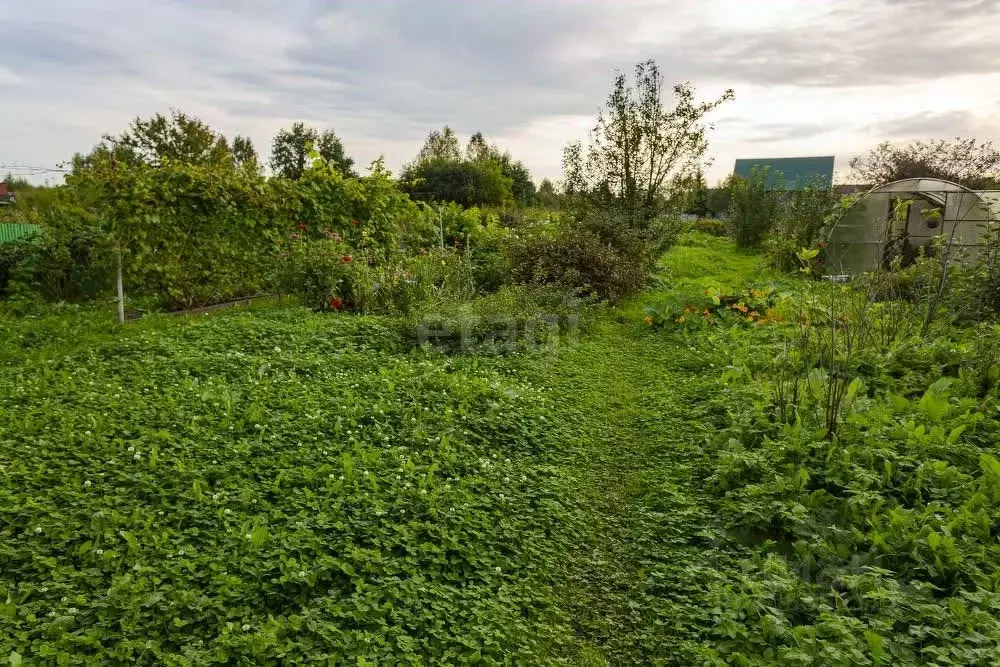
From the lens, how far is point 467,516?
347cm

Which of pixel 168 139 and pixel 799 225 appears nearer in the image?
pixel 799 225

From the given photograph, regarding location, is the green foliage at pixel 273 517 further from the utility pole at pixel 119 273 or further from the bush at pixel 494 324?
the utility pole at pixel 119 273

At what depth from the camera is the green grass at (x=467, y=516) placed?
2.55 metres

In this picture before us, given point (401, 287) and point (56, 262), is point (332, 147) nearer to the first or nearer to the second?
point (56, 262)

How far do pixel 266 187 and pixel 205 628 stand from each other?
26.7 ft

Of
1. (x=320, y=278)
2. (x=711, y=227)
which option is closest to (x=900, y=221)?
(x=320, y=278)

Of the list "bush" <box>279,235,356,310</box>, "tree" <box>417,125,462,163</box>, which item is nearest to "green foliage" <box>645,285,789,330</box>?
"bush" <box>279,235,356,310</box>

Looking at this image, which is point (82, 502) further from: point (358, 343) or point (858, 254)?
point (858, 254)

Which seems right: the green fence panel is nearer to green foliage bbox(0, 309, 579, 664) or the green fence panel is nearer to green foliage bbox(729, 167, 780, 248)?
green foliage bbox(0, 309, 579, 664)

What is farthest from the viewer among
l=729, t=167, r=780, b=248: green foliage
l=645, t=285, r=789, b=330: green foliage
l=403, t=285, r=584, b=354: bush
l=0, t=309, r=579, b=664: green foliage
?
l=729, t=167, r=780, b=248: green foliage

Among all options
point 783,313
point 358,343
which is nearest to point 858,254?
point 783,313

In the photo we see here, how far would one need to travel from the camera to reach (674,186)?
14508 millimetres

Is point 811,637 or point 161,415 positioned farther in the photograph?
point 161,415

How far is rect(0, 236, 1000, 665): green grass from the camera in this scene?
8.38ft
